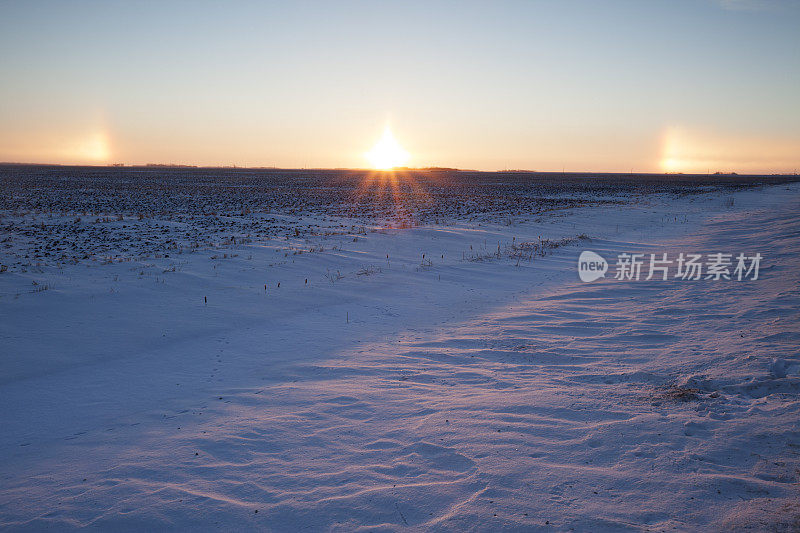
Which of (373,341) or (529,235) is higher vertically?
(529,235)

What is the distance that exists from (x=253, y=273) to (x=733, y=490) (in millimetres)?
10637

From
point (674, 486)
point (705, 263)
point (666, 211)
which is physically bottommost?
point (674, 486)

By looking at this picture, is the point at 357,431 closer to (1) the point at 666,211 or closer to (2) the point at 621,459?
(2) the point at 621,459

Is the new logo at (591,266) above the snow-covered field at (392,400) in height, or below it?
above

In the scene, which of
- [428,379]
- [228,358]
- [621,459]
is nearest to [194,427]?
[228,358]

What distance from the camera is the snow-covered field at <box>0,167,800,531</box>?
3.42 m

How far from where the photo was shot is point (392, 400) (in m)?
5.21

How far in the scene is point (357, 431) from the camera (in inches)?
178

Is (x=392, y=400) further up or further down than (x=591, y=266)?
further down

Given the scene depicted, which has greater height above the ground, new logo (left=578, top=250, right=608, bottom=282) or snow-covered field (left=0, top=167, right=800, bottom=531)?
new logo (left=578, top=250, right=608, bottom=282)

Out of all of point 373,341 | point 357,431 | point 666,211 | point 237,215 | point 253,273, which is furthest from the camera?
point 666,211

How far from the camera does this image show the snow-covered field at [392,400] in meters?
3.42

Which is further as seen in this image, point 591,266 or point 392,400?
point 591,266

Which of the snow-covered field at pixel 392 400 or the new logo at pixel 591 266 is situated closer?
the snow-covered field at pixel 392 400
